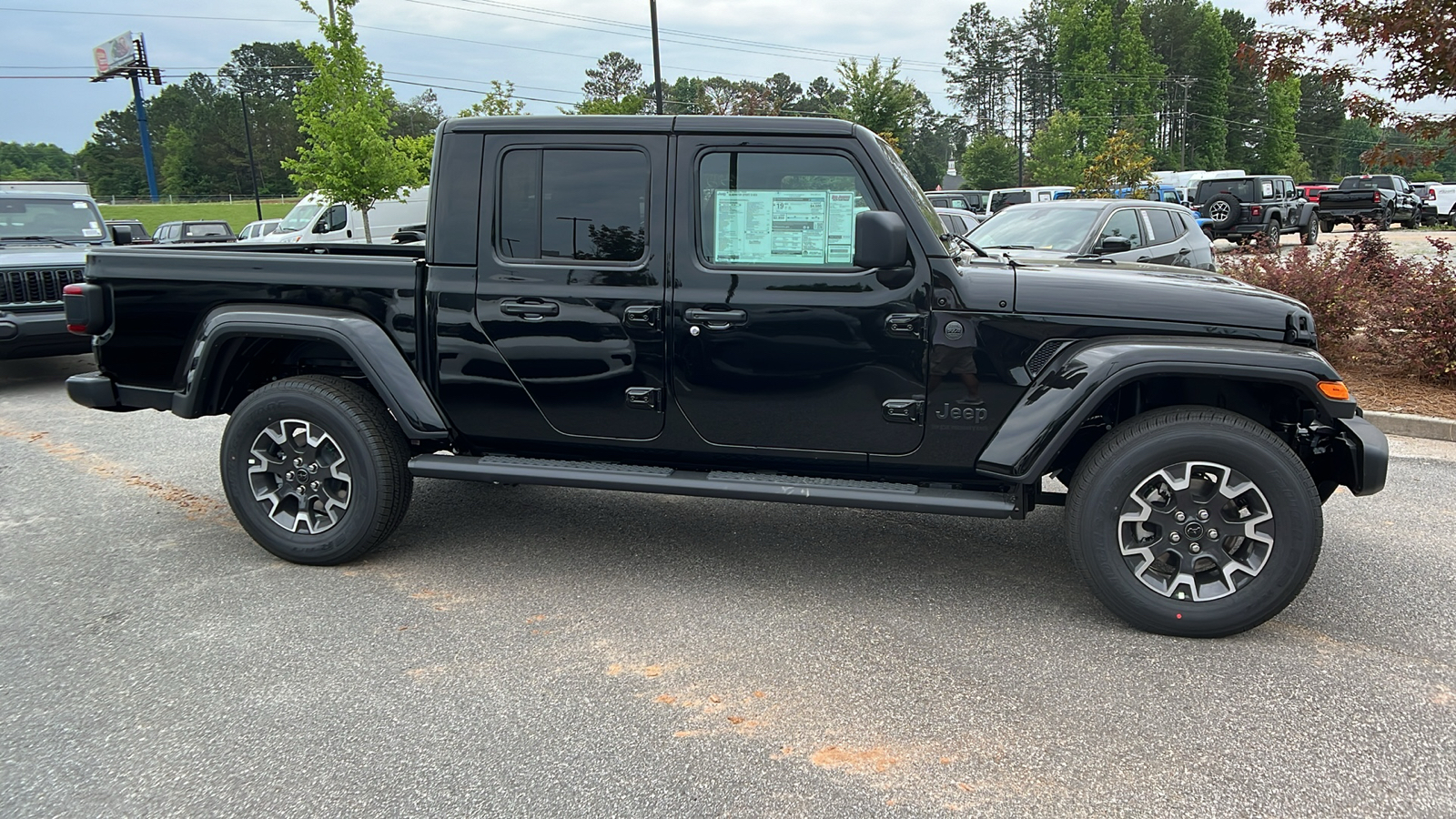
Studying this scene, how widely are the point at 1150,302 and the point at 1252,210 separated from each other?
2531 cm

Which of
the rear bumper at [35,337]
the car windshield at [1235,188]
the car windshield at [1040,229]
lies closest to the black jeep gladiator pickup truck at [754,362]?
the car windshield at [1040,229]

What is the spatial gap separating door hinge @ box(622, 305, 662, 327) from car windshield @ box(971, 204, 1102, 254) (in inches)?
227

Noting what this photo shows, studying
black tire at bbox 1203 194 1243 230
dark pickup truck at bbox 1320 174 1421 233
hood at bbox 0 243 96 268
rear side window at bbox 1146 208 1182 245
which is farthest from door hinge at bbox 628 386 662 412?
dark pickup truck at bbox 1320 174 1421 233

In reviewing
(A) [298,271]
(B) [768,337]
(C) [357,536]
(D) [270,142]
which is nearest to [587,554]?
(C) [357,536]

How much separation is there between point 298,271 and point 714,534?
2302mm

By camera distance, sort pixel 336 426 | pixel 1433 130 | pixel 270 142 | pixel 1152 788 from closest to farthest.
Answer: pixel 1152 788
pixel 336 426
pixel 1433 130
pixel 270 142

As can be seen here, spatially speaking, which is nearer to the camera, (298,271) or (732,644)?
(732,644)

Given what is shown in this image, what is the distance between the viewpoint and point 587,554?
14.3 feet

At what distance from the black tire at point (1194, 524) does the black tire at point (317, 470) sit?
9.55 ft

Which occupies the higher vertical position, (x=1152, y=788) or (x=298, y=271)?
(x=298, y=271)

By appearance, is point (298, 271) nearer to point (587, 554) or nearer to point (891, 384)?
point (587, 554)

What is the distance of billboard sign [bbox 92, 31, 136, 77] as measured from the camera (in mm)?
55875

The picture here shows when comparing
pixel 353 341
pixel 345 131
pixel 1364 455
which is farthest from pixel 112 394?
pixel 345 131

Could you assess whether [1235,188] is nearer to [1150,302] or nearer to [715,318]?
[1150,302]
